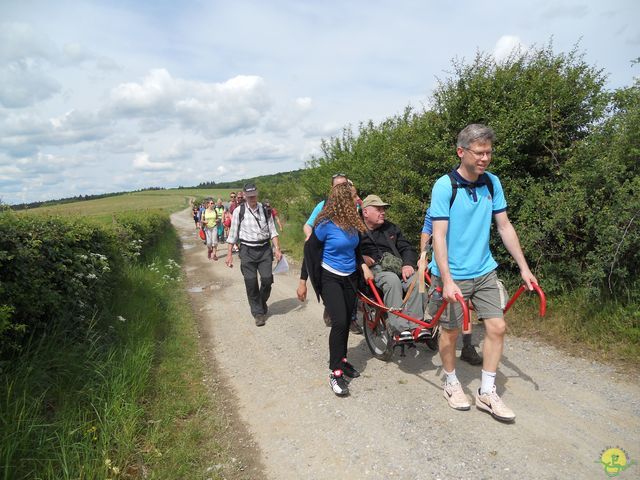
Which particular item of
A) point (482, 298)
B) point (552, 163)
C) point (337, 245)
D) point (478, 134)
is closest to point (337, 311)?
point (337, 245)

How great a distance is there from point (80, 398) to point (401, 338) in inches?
118

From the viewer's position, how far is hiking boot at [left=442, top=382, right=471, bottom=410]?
340 cm

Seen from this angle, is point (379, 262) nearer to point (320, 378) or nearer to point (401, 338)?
point (401, 338)

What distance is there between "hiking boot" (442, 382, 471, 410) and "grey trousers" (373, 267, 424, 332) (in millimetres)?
696

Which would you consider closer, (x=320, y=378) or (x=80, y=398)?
(x=80, y=398)

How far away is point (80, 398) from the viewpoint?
3355 mm

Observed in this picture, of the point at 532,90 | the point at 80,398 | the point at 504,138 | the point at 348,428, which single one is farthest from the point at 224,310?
the point at 532,90

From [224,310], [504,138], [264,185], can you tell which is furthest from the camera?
[264,185]

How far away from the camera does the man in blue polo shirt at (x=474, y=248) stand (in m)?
3.17

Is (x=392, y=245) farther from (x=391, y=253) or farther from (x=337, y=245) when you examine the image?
(x=337, y=245)

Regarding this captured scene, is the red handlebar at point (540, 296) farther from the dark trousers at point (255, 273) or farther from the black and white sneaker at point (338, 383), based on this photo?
the dark trousers at point (255, 273)

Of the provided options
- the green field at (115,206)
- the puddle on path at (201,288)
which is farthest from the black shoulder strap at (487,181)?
the puddle on path at (201,288)

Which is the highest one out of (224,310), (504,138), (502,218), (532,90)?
(532,90)

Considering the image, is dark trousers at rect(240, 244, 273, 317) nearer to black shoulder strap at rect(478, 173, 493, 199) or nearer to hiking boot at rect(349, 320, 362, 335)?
hiking boot at rect(349, 320, 362, 335)
